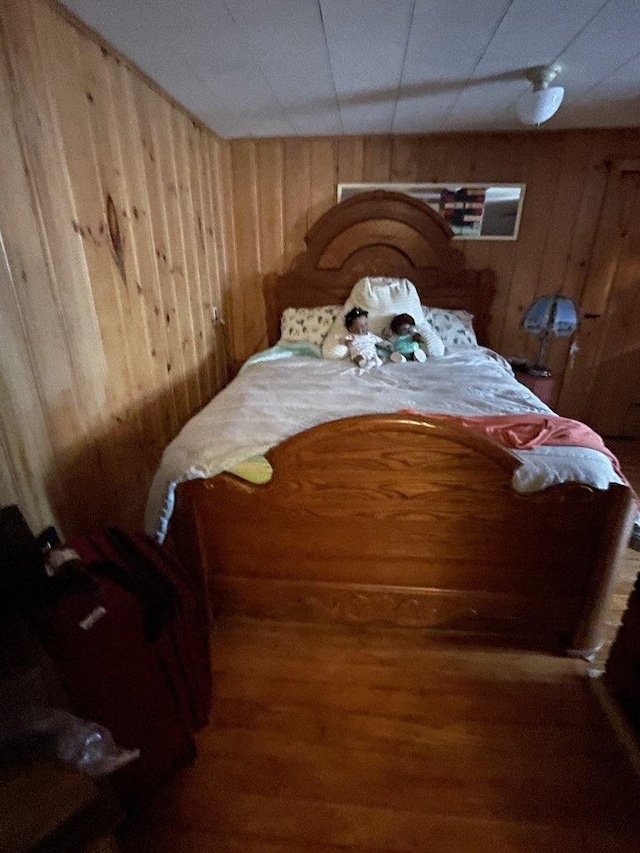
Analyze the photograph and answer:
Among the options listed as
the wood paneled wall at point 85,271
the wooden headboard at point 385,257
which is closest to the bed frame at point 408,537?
the wood paneled wall at point 85,271

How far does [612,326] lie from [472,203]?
131 cm

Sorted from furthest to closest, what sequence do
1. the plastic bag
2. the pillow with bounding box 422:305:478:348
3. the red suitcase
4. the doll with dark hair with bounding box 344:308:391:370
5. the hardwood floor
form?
the pillow with bounding box 422:305:478:348
the doll with dark hair with bounding box 344:308:391:370
the hardwood floor
the red suitcase
the plastic bag

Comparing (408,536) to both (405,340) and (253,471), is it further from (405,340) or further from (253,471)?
(405,340)

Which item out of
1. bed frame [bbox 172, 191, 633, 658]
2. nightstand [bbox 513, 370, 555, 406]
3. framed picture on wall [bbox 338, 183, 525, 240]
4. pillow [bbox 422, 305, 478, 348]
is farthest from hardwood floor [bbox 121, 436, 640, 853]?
framed picture on wall [bbox 338, 183, 525, 240]

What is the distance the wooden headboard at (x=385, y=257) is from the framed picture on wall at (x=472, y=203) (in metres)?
0.09

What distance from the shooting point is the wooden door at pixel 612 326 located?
2721 millimetres

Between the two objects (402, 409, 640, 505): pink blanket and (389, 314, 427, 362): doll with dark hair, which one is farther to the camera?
(389, 314, 427, 362): doll with dark hair

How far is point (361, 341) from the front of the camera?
2.41 meters

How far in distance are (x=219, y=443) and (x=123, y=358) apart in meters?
0.73

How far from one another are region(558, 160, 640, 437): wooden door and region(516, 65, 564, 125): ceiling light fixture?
1.10 m

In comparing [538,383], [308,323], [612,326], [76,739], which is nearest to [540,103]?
[538,383]

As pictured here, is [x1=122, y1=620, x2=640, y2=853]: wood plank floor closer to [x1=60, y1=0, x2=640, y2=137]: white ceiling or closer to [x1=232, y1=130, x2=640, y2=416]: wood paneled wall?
[x1=60, y1=0, x2=640, y2=137]: white ceiling

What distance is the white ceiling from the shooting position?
1369 mm

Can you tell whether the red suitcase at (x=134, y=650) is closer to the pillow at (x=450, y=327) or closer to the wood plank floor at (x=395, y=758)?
the wood plank floor at (x=395, y=758)
